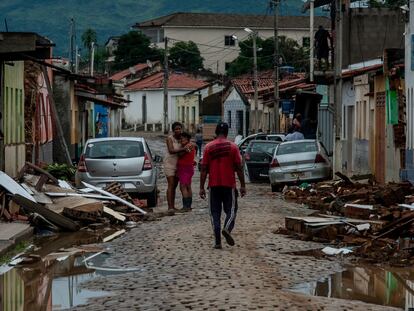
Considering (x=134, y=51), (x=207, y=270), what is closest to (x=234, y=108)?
(x=134, y=51)

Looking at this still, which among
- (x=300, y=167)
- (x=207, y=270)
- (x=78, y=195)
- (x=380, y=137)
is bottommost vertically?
(x=207, y=270)

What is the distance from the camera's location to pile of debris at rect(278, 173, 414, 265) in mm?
15547

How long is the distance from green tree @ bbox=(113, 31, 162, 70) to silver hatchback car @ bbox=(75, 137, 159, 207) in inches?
3990

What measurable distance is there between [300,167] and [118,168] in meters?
7.94

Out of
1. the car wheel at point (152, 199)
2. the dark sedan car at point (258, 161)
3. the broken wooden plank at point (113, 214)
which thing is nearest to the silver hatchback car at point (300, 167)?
the dark sedan car at point (258, 161)

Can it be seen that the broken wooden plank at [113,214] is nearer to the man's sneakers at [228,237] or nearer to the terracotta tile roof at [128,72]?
the man's sneakers at [228,237]

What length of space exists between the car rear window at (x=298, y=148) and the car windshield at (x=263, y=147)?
15.7 ft

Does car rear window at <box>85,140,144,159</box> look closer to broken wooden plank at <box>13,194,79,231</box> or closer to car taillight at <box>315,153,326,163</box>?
broken wooden plank at <box>13,194,79,231</box>

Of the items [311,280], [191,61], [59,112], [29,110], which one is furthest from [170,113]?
[311,280]

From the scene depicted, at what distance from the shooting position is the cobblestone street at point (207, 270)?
1124 centimetres

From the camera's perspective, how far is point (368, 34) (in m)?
48.4

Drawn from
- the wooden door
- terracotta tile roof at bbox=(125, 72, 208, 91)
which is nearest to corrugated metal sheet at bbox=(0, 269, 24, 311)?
the wooden door

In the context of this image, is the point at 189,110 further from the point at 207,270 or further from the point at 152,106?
the point at 207,270

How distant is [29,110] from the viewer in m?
33.7
